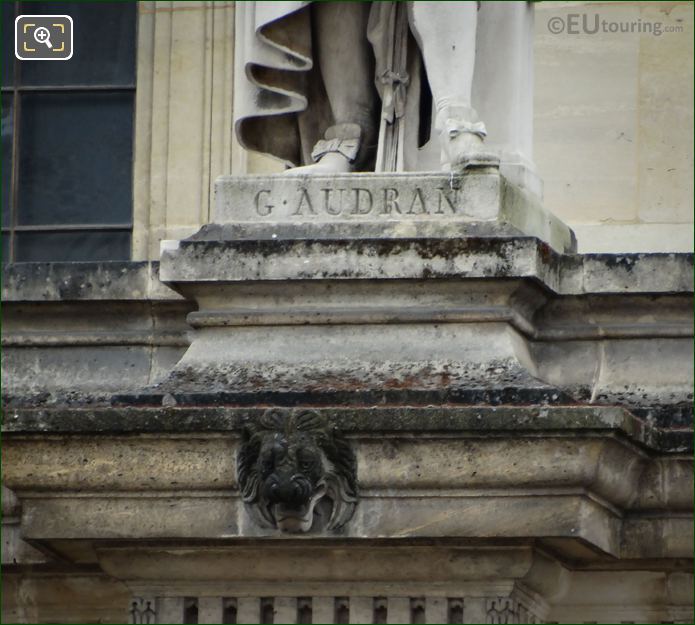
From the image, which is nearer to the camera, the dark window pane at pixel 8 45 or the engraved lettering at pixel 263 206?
the engraved lettering at pixel 263 206

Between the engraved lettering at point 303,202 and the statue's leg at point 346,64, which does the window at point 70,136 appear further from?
the engraved lettering at point 303,202

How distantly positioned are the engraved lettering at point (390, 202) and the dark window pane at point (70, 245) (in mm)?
4725

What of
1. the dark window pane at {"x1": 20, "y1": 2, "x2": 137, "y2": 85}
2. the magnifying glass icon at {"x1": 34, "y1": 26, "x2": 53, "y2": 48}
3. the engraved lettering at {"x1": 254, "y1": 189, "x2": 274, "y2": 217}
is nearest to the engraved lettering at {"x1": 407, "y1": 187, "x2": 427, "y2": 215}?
the engraved lettering at {"x1": 254, "y1": 189, "x2": 274, "y2": 217}

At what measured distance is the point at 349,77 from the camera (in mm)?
15133

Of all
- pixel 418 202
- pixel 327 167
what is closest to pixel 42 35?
pixel 327 167

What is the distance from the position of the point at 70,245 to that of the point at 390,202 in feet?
16.2

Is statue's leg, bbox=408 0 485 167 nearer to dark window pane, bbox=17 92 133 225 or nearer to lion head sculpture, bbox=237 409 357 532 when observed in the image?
lion head sculpture, bbox=237 409 357 532

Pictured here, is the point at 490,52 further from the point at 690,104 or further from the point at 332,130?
the point at 690,104

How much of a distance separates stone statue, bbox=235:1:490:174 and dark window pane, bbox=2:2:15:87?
437cm

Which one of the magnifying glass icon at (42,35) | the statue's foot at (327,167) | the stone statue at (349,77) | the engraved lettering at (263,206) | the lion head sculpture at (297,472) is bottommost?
the lion head sculpture at (297,472)

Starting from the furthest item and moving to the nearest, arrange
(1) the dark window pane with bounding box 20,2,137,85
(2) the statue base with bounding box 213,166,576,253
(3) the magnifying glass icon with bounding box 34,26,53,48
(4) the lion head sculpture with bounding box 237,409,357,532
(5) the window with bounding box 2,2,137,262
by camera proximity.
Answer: (1) the dark window pane with bounding box 20,2,137,85
(5) the window with bounding box 2,2,137,262
(3) the magnifying glass icon with bounding box 34,26,53,48
(2) the statue base with bounding box 213,166,576,253
(4) the lion head sculpture with bounding box 237,409,357,532

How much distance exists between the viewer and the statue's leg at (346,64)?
1512cm

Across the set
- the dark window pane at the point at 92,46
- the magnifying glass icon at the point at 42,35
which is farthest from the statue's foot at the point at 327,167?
the dark window pane at the point at 92,46

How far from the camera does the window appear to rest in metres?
19.3
